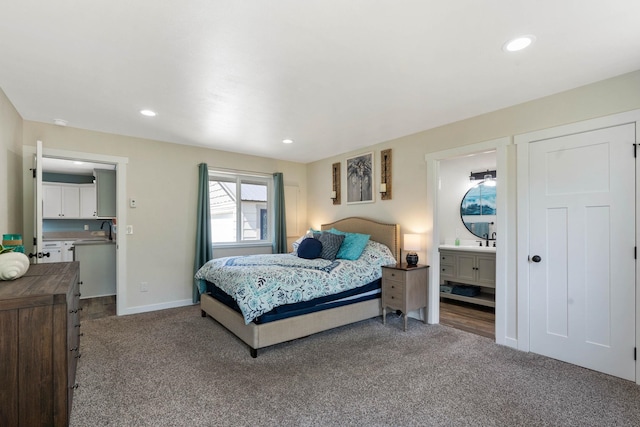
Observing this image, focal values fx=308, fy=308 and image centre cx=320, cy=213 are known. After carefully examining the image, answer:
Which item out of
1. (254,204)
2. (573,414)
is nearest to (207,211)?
(254,204)

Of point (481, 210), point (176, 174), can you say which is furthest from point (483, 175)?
point (176, 174)

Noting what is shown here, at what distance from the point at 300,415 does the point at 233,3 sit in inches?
100

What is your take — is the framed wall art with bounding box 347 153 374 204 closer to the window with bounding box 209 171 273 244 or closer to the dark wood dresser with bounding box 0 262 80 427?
the window with bounding box 209 171 273 244

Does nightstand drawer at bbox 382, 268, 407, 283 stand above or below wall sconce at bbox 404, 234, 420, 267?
below

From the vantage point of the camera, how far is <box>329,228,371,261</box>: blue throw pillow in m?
4.06

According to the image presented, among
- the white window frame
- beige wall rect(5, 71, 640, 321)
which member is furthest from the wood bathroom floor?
the white window frame

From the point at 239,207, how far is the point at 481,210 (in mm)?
4153

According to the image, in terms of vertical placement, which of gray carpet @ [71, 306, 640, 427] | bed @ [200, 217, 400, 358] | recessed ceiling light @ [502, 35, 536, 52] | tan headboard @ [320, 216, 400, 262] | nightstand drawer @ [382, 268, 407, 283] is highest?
recessed ceiling light @ [502, 35, 536, 52]

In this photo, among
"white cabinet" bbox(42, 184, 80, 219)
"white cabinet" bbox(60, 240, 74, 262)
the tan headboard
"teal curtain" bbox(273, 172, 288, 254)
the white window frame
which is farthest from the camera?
"white cabinet" bbox(42, 184, 80, 219)

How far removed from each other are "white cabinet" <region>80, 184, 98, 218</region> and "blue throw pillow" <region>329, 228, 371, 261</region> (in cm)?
602

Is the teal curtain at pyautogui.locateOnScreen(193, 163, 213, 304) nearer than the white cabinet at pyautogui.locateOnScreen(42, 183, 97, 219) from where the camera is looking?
Yes

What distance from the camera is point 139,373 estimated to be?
8.59 ft

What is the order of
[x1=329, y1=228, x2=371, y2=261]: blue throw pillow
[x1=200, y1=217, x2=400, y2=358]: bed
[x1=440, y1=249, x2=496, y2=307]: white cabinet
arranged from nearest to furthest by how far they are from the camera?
[x1=200, y1=217, x2=400, y2=358]: bed, [x1=329, y1=228, x2=371, y2=261]: blue throw pillow, [x1=440, y1=249, x2=496, y2=307]: white cabinet

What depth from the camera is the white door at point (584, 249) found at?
2527 mm
